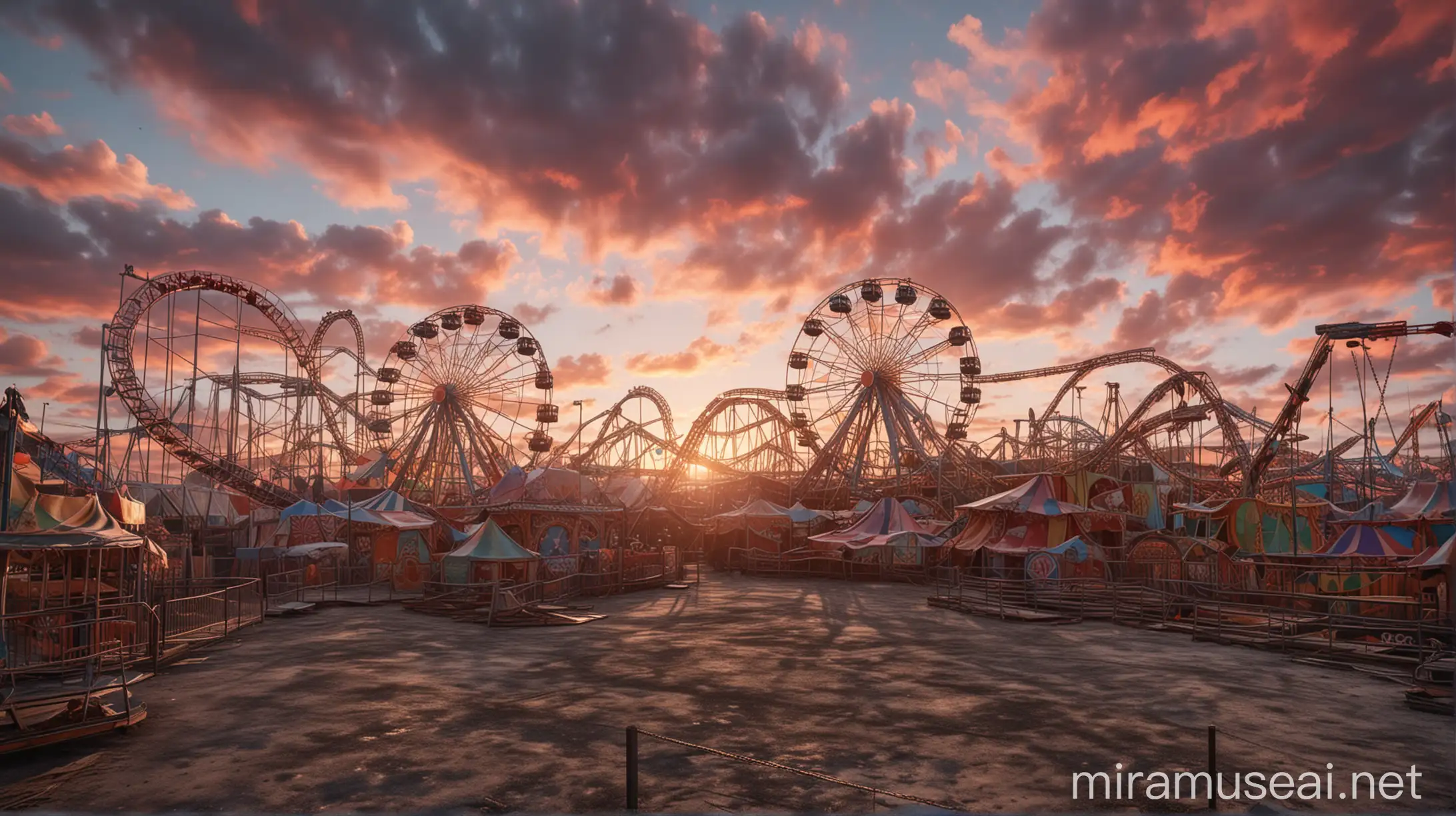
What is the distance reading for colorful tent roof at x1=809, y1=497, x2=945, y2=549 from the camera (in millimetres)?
33312

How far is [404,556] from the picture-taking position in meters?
31.2

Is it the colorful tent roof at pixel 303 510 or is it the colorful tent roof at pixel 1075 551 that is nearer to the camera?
the colorful tent roof at pixel 1075 551

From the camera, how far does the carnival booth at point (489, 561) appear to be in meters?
25.2

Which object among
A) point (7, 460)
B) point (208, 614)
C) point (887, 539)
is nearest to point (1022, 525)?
point (887, 539)

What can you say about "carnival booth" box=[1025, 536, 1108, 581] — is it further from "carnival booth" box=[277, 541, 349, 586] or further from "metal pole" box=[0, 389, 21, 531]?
"metal pole" box=[0, 389, 21, 531]

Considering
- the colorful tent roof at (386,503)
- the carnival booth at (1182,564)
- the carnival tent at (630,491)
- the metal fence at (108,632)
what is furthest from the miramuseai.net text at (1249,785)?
the carnival tent at (630,491)

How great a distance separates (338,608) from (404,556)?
655 cm

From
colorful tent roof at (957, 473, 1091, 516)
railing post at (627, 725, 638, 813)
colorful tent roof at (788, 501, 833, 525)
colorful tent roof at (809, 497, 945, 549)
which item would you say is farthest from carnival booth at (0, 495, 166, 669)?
colorful tent roof at (788, 501, 833, 525)

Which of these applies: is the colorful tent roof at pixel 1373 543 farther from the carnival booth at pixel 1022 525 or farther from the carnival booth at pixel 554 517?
the carnival booth at pixel 554 517

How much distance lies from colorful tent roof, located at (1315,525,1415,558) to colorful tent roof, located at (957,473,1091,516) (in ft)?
24.1

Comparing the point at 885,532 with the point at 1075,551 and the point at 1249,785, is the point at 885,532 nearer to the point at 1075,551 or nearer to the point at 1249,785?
the point at 1075,551

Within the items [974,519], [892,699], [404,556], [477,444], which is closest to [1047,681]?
[892,699]

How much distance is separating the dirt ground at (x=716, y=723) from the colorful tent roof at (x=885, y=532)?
14511 mm

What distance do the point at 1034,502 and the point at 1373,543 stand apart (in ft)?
31.2
